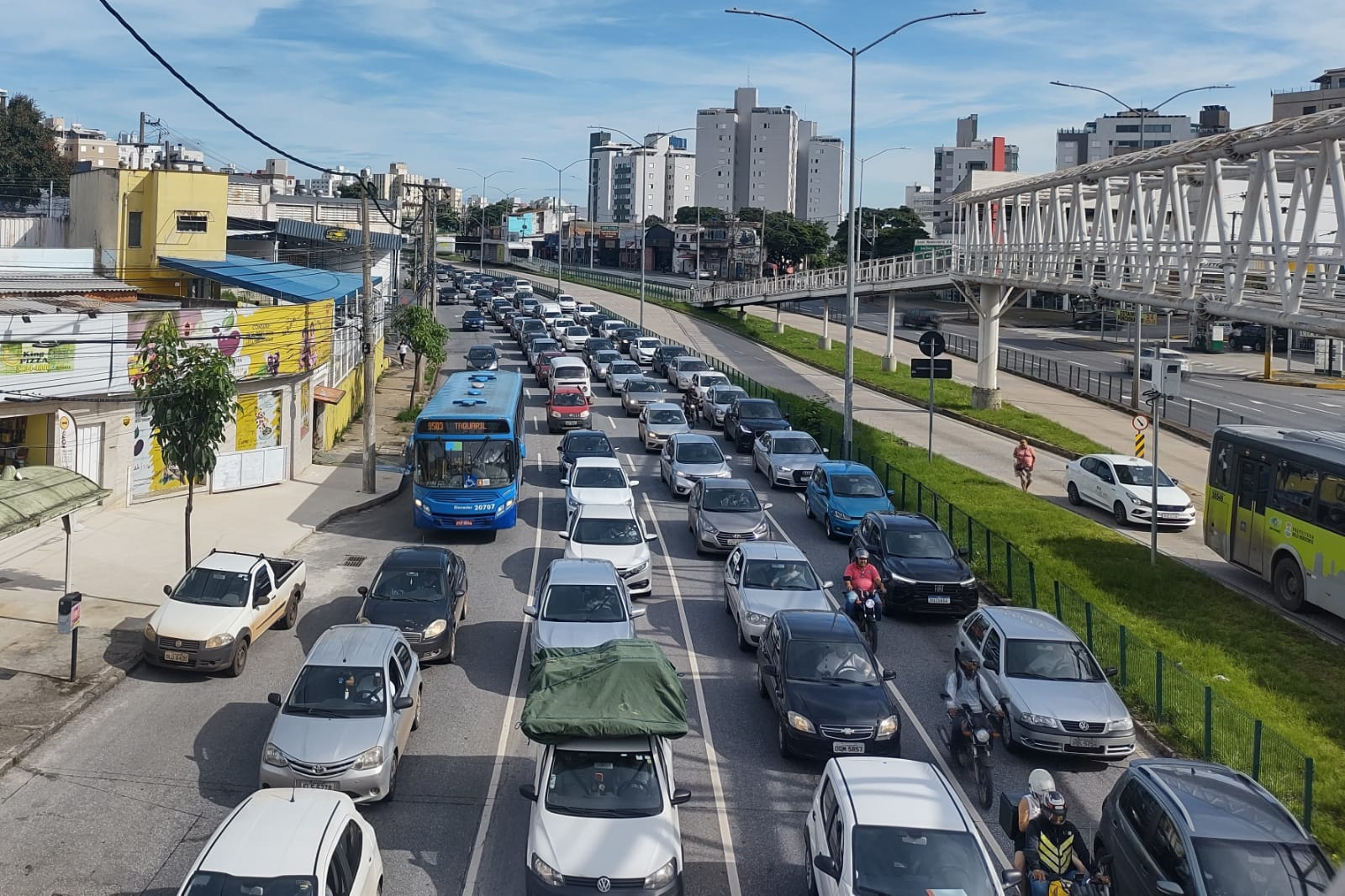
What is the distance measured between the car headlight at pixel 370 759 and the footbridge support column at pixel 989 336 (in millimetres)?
34192

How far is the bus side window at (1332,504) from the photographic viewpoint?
19.6 metres

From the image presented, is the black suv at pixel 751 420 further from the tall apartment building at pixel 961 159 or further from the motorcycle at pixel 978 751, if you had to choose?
the tall apartment building at pixel 961 159

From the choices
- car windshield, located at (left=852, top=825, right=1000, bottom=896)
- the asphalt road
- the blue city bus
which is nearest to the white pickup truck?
the asphalt road

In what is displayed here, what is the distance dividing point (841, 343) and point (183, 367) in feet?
168

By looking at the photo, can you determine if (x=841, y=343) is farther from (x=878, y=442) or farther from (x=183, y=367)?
(x=183, y=367)

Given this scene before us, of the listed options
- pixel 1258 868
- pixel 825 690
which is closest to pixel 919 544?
pixel 825 690

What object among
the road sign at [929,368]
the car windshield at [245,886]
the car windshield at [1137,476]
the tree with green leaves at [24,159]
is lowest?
the car windshield at [245,886]

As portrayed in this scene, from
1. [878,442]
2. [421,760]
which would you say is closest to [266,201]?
[878,442]

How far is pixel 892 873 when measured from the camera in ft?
32.5

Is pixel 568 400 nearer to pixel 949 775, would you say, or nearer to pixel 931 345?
pixel 931 345

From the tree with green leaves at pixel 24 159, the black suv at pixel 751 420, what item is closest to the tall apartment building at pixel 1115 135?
the tree with green leaves at pixel 24 159

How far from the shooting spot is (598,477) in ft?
89.8

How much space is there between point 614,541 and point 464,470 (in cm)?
481

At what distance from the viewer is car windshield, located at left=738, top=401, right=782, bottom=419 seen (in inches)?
1489
